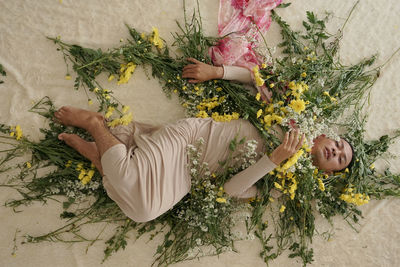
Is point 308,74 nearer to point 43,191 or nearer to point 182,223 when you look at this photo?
point 182,223

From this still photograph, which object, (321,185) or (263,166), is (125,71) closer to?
(263,166)

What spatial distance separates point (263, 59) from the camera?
1.91m

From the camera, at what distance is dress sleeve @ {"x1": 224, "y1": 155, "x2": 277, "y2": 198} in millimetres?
1623

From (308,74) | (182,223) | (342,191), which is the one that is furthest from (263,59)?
(182,223)

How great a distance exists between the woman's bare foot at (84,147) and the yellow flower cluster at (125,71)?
455 millimetres

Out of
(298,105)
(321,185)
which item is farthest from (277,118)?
(321,185)

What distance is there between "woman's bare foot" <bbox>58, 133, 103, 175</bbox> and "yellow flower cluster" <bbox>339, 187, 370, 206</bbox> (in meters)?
1.56

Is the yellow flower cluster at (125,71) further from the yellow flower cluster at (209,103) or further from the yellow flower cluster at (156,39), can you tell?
the yellow flower cluster at (209,103)

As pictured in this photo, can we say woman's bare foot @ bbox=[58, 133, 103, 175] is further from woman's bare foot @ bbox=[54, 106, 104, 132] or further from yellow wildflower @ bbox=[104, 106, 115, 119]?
yellow wildflower @ bbox=[104, 106, 115, 119]

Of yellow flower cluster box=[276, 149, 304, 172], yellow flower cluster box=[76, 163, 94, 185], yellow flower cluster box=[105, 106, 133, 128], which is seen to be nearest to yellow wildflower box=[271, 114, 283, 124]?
yellow flower cluster box=[276, 149, 304, 172]

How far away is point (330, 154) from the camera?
1.80 m

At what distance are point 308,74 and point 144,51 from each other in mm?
1074

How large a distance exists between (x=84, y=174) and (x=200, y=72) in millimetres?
983

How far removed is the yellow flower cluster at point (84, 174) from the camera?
1.78 meters
